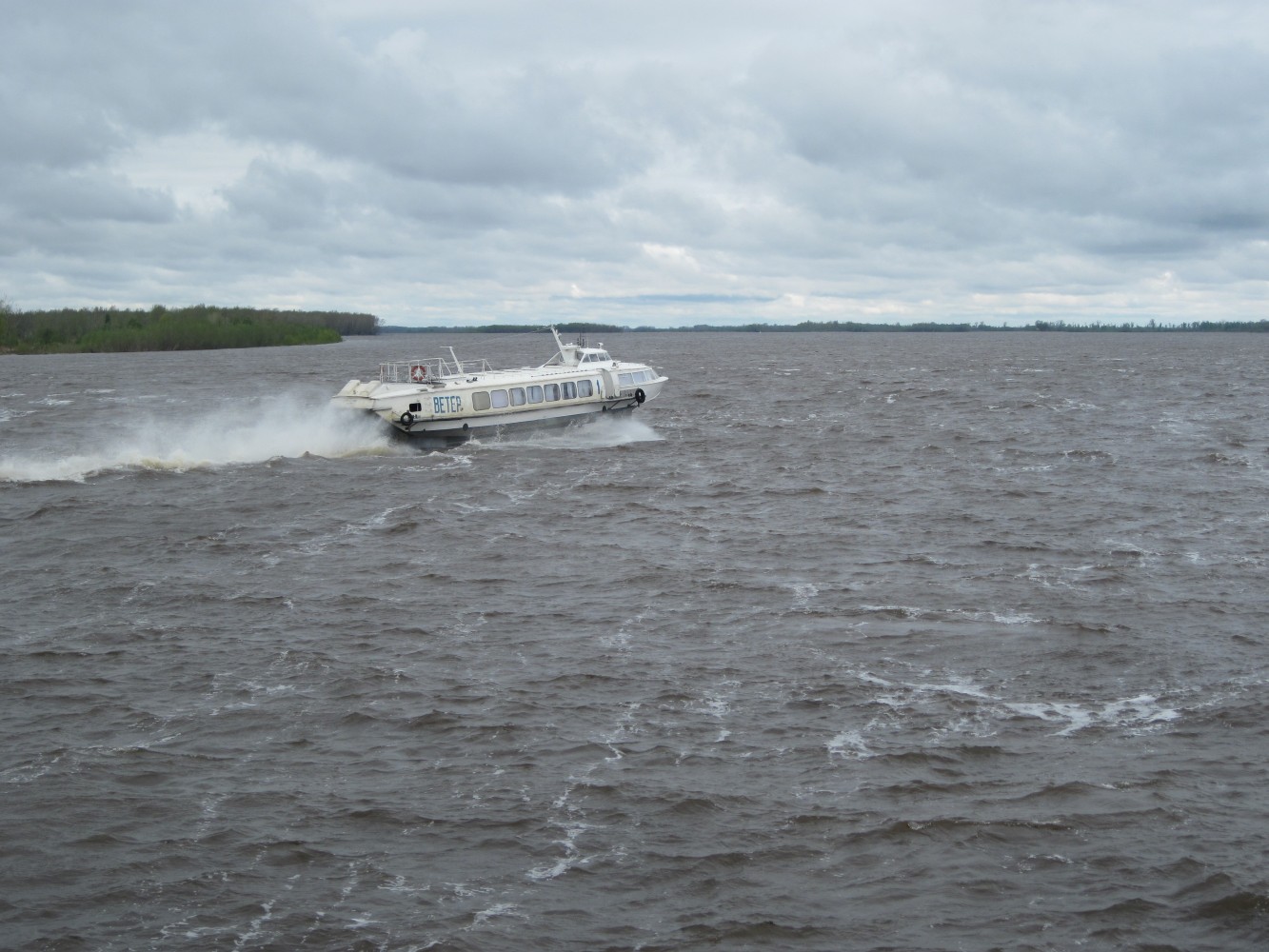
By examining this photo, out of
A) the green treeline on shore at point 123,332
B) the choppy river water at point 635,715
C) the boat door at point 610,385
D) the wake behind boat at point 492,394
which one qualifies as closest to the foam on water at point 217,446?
the wake behind boat at point 492,394

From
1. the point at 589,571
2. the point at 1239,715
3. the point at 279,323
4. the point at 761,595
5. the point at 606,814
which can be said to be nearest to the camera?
the point at 606,814

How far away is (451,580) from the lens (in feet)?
81.4

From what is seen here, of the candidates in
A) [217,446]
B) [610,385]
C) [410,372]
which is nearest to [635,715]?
[410,372]

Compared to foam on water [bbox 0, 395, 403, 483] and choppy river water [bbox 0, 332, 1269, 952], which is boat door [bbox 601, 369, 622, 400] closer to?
foam on water [bbox 0, 395, 403, 483]

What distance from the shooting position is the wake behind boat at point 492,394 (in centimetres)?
4400

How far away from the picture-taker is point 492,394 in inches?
1809

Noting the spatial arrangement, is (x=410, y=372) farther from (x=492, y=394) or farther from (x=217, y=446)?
(x=217, y=446)

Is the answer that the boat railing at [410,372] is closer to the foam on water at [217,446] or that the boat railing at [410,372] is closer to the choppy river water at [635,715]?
the foam on water at [217,446]

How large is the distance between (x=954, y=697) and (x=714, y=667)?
12.2ft

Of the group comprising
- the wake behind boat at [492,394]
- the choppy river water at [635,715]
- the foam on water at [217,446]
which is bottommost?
the choppy river water at [635,715]

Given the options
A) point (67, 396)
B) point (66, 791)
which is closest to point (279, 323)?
point (67, 396)

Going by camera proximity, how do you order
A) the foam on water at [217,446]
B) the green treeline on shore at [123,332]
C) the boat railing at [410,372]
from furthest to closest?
1. the green treeline on shore at [123,332]
2. the boat railing at [410,372]
3. the foam on water at [217,446]

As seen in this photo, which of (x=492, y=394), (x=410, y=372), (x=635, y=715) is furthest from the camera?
(x=492, y=394)

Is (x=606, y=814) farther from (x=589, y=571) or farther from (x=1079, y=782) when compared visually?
(x=589, y=571)
